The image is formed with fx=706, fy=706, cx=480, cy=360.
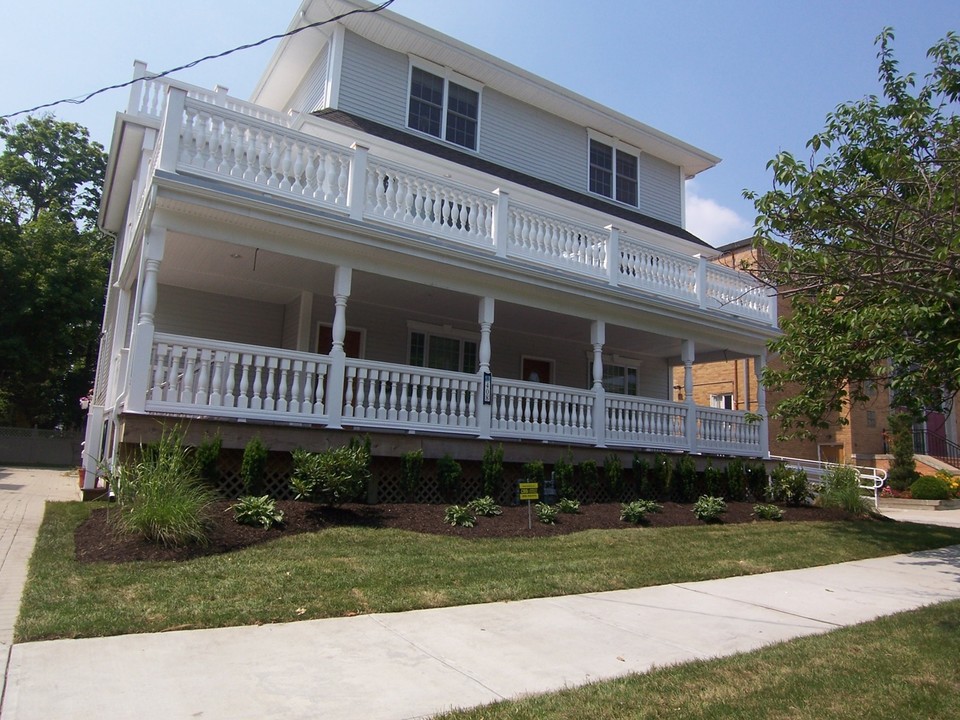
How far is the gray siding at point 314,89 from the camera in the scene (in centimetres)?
1551

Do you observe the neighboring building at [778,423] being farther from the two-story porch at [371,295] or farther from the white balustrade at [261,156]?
the white balustrade at [261,156]

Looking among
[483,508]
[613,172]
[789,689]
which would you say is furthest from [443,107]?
[789,689]

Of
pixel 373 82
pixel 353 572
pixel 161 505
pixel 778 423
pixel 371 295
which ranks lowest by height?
pixel 353 572

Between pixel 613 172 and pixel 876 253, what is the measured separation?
42.7 ft

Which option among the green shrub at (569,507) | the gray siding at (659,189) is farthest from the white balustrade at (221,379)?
the gray siding at (659,189)

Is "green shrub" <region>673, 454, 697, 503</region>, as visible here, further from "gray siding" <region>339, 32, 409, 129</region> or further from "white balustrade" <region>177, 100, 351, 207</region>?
"gray siding" <region>339, 32, 409, 129</region>

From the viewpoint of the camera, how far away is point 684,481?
13695 mm

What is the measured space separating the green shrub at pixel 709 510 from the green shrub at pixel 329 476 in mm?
6154

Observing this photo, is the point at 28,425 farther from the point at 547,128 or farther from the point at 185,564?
the point at 185,564

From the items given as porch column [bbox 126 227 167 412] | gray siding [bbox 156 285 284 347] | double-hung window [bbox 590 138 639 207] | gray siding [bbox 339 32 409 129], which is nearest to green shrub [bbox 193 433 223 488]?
porch column [bbox 126 227 167 412]

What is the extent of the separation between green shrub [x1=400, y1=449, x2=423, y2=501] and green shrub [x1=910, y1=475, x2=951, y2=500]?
18.4 meters

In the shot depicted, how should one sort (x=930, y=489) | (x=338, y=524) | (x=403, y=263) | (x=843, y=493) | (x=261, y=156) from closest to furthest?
(x=338, y=524), (x=261, y=156), (x=403, y=263), (x=843, y=493), (x=930, y=489)

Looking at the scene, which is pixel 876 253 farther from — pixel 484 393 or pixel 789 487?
pixel 789 487

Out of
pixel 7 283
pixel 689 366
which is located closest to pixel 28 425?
pixel 7 283
